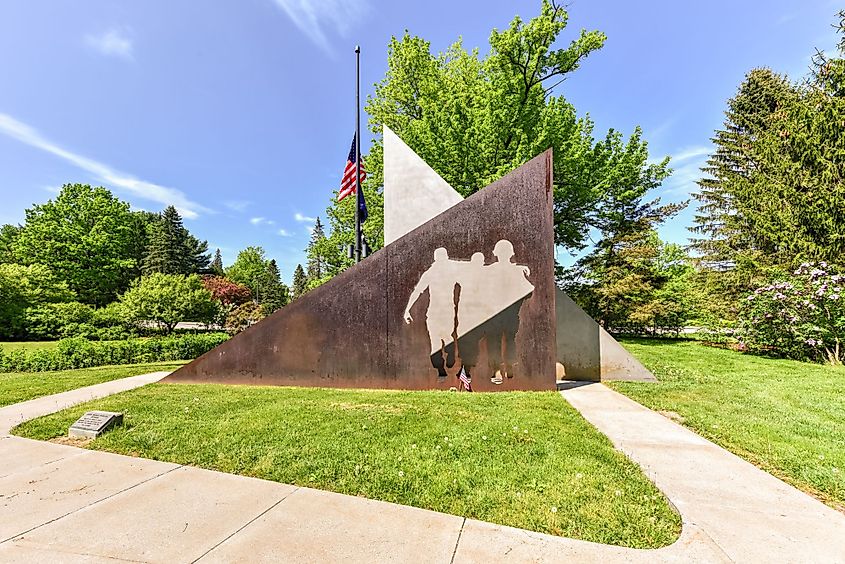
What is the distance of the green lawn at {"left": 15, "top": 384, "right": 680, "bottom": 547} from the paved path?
181 millimetres

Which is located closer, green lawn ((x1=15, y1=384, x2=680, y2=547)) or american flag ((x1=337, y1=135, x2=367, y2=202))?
green lawn ((x1=15, y1=384, x2=680, y2=547))

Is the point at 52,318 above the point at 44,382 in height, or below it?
above

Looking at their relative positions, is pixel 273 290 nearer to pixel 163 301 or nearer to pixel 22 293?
pixel 163 301

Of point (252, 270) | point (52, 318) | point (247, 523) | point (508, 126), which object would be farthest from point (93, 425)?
point (252, 270)

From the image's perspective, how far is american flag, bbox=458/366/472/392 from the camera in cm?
690

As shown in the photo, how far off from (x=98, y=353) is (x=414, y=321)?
1142 centimetres

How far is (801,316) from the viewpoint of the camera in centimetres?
1171

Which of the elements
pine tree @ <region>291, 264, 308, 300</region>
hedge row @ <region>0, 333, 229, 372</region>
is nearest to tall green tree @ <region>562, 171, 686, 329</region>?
hedge row @ <region>0, 333, 229, 372</region>

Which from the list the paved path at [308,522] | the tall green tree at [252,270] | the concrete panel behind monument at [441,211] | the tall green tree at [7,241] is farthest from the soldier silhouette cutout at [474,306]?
the tall green tree at [252,270]

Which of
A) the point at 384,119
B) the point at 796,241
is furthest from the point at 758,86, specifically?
the point at 384,119

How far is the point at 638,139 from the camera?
61.2 feet

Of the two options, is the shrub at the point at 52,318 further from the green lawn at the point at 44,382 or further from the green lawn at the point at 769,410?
the green lawn at the point at 769,410

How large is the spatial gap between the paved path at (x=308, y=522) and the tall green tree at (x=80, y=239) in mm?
33446

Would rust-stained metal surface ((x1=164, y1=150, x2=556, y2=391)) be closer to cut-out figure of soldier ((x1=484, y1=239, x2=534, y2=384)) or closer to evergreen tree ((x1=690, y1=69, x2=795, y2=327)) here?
cut-out figure of soldier ((x1=484, y1=239, x2=534, y2=384))
